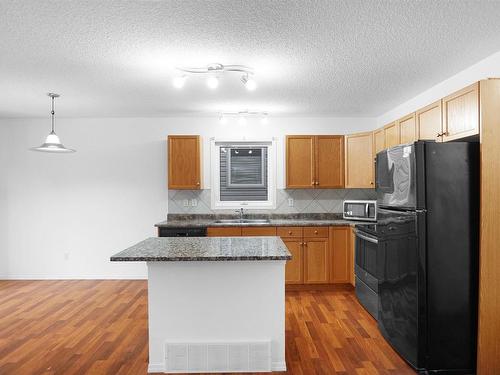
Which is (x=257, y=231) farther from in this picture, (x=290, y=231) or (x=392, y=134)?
(x=392, y=134)

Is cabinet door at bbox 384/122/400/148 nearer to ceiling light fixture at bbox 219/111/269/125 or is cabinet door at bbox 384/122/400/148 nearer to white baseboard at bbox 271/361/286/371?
ceiling light fixture at bbox 219/111/269/125

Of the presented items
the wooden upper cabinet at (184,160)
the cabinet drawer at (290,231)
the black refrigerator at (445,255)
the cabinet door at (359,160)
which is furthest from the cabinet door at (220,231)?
the black refrigerator at (445,255)

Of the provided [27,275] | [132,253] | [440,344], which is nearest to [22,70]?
[132,253]

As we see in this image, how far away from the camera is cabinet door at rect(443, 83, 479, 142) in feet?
7.73

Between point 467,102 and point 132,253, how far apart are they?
2.63 meters

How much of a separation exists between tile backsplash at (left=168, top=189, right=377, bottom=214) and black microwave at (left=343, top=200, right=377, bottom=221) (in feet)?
1.62

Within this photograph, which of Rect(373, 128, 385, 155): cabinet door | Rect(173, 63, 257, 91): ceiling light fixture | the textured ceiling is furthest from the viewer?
Rect(373, 128, 385, 155): cabinet door

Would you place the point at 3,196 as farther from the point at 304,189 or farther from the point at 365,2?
the point at 365,2

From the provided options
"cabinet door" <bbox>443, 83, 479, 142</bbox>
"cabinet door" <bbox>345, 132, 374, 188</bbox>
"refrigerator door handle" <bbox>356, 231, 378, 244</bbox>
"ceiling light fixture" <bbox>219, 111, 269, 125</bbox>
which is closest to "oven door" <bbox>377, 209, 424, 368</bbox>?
"refrigerator door handle" <bbox>356, 231, 378, 244</bbox>

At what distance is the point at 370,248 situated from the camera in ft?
11.7

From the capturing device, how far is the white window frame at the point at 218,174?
5074mm

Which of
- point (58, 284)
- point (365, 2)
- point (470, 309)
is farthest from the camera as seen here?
point (58, 284)

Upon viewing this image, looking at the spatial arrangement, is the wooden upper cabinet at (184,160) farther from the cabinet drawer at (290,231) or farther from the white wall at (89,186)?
the cabinet drawer at (290,231)

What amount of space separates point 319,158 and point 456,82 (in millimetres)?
1906
